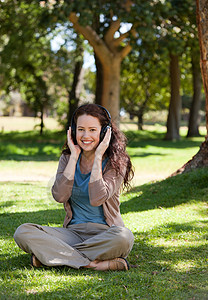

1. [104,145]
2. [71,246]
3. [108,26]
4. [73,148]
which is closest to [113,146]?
[104,145]

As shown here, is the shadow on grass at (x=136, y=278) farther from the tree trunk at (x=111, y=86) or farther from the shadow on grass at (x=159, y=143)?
the tree trunk at (x=111, y=86)

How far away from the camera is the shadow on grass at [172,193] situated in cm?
781

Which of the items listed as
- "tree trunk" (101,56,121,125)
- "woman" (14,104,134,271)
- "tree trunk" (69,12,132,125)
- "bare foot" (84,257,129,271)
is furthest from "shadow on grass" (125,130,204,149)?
"bare foot" (84,257,129,271)

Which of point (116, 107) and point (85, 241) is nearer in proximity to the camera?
point (85, 241)

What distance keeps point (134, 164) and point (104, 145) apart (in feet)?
37.0

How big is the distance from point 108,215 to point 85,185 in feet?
1.26

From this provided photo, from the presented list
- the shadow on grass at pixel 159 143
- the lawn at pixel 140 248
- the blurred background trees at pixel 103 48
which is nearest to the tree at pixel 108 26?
the blurred background trees at pixel 103 48

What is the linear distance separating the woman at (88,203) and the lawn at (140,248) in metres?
0.17

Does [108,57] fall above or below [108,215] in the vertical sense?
above

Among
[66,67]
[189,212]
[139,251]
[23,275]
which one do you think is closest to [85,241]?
[23,275]

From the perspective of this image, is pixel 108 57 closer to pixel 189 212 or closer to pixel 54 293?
pixel 189 212

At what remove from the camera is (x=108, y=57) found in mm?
18375

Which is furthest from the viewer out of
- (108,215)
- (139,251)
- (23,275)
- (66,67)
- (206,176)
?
(66,67)

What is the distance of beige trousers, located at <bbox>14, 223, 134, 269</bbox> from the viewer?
4125 mm
